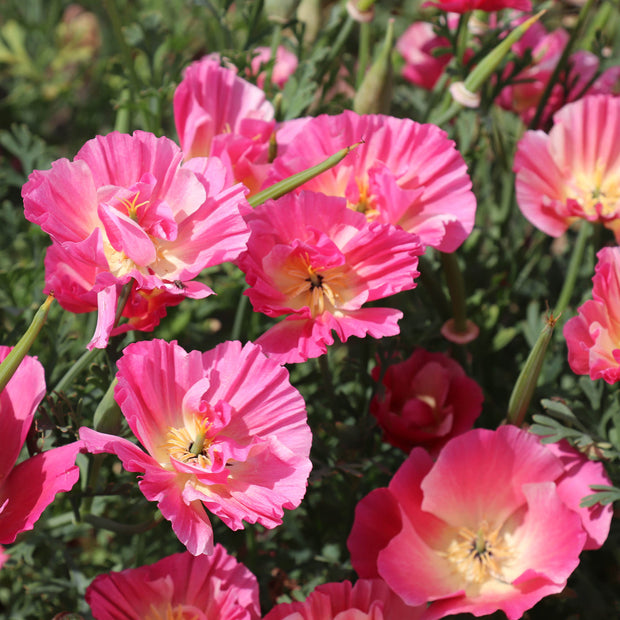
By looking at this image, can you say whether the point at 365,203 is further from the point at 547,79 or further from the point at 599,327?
the point at 547,79

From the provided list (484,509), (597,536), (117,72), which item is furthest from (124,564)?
(117,72)

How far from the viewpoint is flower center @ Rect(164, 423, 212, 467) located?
74 centimetres

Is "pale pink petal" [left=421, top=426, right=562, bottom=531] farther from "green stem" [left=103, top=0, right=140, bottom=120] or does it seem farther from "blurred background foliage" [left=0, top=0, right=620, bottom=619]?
"green stem" [left=103, top=0, right=140, bottom=120]

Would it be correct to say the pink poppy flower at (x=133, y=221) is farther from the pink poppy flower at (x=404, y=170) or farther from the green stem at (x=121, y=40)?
the green stem at (x=121, y=40)

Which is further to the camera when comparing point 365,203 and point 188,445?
point 365,203

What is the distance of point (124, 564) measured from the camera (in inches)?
41.1

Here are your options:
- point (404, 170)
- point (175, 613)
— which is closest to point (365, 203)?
point (404, 170)

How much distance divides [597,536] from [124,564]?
60 cm

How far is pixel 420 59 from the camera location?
158 cm

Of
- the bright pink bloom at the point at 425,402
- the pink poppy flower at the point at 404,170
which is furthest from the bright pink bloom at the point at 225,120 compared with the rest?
the bright pink bloom at the point at 425,402

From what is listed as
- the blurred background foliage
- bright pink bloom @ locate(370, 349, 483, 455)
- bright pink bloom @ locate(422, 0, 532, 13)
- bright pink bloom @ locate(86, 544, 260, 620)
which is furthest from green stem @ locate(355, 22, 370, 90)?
bright pink bloom @ locate(86, 544, 260, 620)

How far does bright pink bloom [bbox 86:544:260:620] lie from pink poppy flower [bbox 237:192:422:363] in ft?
0.82

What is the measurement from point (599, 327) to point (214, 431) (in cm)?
41

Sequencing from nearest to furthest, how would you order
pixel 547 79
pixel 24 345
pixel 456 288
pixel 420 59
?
1. pixel 24 345
2. pixel 456 288
3. pixel 547 79
4. pixel 420 59
